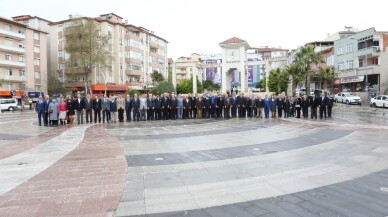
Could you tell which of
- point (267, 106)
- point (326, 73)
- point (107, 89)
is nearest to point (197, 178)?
point (267, 106)

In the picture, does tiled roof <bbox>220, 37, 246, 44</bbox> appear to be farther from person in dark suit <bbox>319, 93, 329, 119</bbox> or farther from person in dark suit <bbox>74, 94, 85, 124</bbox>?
person in dark suit <bbox>74, 94, 85, 124</bbox>

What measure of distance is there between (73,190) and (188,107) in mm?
17038

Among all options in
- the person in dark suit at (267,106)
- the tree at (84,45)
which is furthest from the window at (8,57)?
the person in dark suit at (267,106)

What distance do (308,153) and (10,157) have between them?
898cm

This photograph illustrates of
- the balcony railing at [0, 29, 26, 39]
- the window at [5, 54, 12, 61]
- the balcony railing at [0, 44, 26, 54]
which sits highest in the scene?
the balcony railing at [0, 29, 26, 39]

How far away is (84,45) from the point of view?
60094 mm

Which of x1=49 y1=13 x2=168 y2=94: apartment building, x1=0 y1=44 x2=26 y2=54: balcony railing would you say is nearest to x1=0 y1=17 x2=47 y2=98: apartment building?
x1=0 y1=44 x2=26 y2=54: balcony railing

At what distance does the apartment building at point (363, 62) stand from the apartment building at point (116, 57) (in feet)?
142

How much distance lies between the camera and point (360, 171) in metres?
7.57

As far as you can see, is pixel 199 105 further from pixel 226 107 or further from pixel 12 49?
pixel 12 49

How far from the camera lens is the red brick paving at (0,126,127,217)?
5.32 m

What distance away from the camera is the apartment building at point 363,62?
5194cm

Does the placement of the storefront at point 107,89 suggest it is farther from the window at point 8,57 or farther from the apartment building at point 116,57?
the window at point 8,57

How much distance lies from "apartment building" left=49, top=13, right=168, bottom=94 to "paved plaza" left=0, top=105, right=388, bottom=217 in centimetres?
5859
